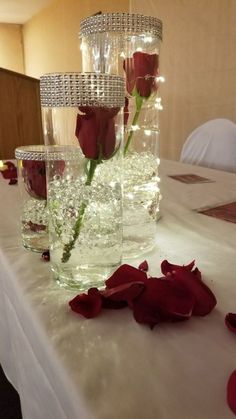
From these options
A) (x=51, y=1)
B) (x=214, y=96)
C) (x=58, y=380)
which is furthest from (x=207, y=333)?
(x=51, y=1)

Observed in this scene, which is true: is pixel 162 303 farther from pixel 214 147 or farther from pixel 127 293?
pixel 214 147

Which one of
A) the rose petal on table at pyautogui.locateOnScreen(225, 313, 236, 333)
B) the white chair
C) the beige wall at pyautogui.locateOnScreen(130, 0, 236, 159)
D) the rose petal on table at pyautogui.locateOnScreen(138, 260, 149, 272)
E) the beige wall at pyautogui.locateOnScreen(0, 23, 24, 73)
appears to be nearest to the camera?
the rose petal on table at pyautogui.locateOnScreen(225, 313, 236, 333)

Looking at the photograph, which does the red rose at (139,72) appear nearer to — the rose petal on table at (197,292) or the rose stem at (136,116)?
the rose stem at (136,116)

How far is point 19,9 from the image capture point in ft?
17.3

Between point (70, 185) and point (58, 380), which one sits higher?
point (70, 185)

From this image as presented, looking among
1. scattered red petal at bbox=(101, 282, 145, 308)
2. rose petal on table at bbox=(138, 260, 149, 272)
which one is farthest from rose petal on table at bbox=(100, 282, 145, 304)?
rose petal on table at bbox=(138, 260, 149, 272)

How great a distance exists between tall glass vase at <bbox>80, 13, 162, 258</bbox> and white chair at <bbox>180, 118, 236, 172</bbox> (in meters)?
1.04

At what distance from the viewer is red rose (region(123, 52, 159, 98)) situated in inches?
24.3

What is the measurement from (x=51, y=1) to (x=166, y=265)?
5.30m

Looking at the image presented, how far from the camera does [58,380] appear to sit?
13.2 inches

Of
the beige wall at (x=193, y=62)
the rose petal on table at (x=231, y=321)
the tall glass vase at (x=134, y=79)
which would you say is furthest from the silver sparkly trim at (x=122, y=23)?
the beige wall at (x=193, y=62)

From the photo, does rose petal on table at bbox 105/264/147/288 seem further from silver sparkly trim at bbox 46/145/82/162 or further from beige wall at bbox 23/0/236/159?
beige wall at bbox 23/0/236/159

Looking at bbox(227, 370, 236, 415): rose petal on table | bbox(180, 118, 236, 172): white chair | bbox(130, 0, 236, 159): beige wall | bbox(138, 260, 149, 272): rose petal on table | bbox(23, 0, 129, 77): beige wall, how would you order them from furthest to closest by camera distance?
bbox(23, 0, 129, 77): beige wall
bbox(130, 0, 236, 159): beige wall
bbox(180, 118, 236, 172): white chair
bbox(138, 260, 149, 272): rose petal on table
bbox(227, 370, 236, 415): rose petal on table

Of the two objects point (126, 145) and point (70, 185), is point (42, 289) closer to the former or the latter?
point (70, 185)
